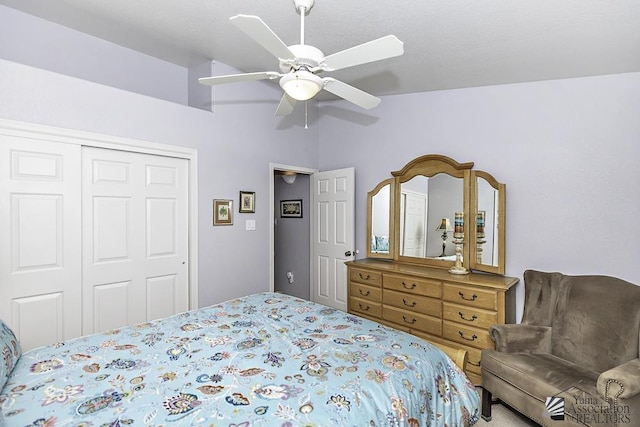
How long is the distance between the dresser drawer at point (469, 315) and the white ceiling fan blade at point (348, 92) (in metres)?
1.83

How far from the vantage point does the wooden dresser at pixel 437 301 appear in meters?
2.67

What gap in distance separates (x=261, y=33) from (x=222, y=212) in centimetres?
218

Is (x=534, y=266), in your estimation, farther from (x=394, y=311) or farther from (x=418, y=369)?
(x=418, y=369)

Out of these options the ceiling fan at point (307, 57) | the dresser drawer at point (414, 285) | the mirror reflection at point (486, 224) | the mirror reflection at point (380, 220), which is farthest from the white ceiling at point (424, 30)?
the dresser drawer at point (414, 285)

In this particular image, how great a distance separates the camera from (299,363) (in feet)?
4.91

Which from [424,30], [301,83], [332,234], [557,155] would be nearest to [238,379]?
[301,83]

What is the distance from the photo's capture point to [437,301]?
2938mm

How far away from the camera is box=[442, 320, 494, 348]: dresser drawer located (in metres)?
2.66

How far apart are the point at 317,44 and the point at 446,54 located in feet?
3.39

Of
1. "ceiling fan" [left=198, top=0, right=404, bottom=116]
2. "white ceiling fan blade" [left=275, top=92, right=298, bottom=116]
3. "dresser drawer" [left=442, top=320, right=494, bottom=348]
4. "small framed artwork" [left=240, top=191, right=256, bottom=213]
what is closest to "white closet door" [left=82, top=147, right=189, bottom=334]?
"small framed artwork" [left=240, top=191, right=256, bottom=213]

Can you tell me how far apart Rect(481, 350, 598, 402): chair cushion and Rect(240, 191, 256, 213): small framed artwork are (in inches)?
100

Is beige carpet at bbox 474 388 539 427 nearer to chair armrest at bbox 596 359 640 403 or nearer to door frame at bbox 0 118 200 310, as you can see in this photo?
chair armrest at bbox 596 359 640 403

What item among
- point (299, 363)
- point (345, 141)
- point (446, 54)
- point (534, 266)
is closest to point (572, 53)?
point (446, 54)

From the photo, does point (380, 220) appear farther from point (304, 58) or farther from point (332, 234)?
point (304, 58)
